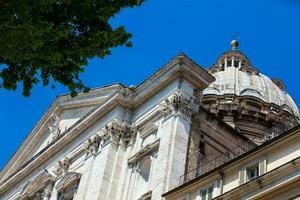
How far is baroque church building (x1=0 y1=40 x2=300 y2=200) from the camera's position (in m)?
20.8

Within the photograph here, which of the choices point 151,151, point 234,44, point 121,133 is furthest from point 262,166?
point 234,44

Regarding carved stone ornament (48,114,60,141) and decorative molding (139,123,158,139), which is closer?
decorative molding (139,123,158,139)

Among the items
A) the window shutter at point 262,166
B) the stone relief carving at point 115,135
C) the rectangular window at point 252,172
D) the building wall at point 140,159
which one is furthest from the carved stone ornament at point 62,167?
the window shutter at point 262,166

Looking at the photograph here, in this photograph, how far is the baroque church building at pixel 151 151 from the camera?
20.8 m

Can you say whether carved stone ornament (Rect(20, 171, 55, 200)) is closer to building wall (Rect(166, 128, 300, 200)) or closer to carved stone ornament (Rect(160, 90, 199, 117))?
carved stone ornament (Rect(160, 90, 199, 117))

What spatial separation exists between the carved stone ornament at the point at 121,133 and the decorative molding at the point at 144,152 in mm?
1316

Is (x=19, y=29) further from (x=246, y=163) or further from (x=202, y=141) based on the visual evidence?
(x=202, y=141)

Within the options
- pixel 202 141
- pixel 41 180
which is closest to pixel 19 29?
pixel 202 141

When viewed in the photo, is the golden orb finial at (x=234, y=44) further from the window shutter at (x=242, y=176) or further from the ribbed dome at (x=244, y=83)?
the window shutter at (x=242, y=176)

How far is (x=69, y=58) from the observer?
15586 mm

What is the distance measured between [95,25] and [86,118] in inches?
790

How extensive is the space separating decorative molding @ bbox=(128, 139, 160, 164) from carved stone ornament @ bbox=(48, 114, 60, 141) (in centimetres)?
969

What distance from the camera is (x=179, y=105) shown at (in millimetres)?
29703

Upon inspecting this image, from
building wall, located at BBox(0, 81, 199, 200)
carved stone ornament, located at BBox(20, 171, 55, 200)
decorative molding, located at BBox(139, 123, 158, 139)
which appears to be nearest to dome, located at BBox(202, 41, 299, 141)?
building wall, located at BBox(0, 81, 199, 200)
